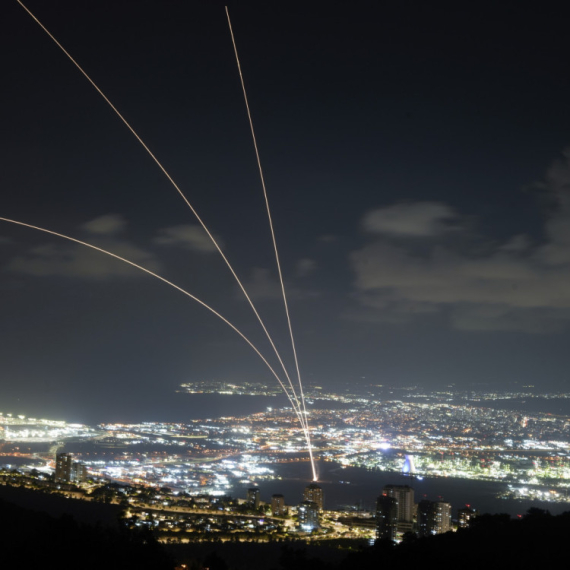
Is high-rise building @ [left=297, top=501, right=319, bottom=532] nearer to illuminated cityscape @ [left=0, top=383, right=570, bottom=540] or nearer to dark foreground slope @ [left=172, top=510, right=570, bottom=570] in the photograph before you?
illuminated cityscape @ [left=0, top=383, right=570, bottom=540]

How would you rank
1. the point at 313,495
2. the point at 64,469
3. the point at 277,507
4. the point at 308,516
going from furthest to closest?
the point at 64,469 < the point at 313,495 < the point at 277,507 < the point at 308,516

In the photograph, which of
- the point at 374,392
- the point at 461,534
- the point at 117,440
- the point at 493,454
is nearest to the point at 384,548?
the point at 461,534

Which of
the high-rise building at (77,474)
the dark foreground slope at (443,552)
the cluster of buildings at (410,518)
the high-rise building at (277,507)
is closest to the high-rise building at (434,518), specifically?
the cluster of buildings at (410,518)

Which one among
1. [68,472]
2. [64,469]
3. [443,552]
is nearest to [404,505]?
[443,552]

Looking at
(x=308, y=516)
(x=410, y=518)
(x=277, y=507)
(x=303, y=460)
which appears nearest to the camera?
(x=308, y=516)

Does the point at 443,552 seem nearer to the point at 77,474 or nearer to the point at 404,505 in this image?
the point at 404,505

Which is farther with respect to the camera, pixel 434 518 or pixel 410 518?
pixel 410 518

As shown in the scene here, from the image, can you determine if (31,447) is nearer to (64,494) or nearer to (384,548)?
(64,494)
